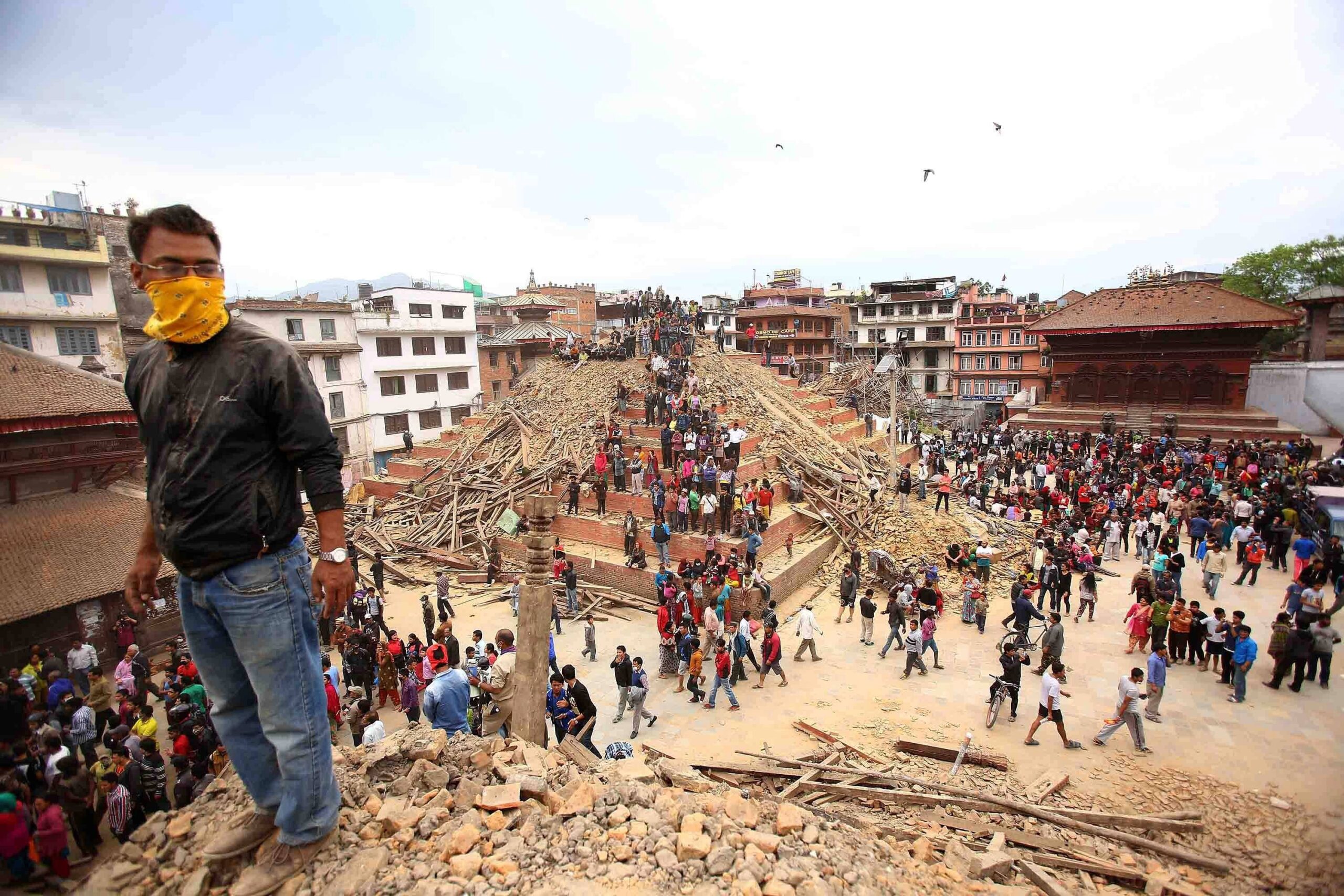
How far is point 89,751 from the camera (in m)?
8.53

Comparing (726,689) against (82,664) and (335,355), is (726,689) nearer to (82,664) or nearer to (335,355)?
(82,664)

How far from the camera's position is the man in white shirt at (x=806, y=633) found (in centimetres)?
1375

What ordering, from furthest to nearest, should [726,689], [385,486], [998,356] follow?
[998,356]
[385,486]
[726,689]

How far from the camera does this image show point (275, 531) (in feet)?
8.95

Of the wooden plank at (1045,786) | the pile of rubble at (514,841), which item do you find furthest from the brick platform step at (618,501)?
the pile of rubble at (514,841)

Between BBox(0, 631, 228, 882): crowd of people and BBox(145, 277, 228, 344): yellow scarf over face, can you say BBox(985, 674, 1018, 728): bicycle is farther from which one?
BBox(145, 277, 228, 344): yellow scarf over face

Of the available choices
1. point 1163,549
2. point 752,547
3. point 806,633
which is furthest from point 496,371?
point 1163,549

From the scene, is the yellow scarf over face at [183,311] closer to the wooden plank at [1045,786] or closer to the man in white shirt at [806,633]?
the wooden plank at [1045,786]

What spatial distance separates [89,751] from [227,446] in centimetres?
936

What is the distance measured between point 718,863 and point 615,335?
3567 cm

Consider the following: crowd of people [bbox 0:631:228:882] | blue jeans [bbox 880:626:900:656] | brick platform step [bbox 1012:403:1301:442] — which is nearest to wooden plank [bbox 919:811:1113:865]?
blue jeans [bbox 880:626:900:656]

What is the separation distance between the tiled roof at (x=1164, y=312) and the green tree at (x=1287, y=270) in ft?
30.3

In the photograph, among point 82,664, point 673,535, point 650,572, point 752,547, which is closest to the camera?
point 82,664

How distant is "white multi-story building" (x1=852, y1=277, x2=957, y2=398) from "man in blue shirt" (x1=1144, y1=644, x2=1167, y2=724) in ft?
136
